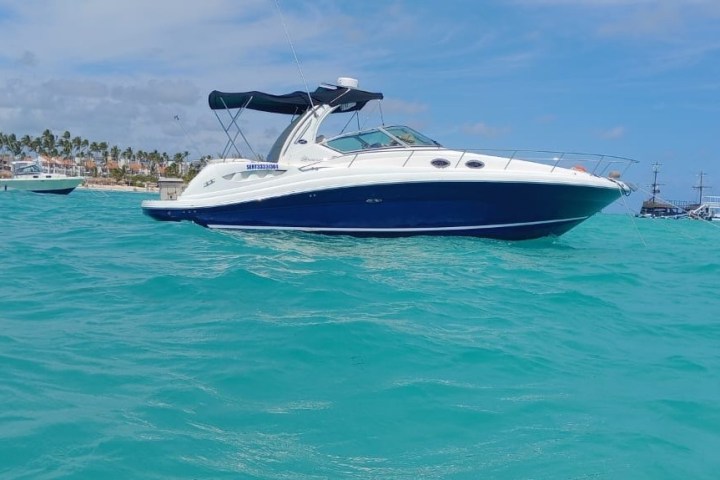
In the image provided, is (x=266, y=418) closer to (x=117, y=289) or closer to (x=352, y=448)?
(x=352, y=448)

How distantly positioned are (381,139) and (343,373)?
8396mm

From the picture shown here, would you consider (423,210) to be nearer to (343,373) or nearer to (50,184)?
(343,373)

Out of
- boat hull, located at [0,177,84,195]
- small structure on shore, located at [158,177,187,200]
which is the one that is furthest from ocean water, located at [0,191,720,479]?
boat hull, located at [0,177,84,195]

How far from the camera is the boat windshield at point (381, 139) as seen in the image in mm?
12391

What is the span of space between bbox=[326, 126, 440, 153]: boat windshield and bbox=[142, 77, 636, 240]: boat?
0.02 meters

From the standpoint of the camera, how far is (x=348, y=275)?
8.20 m

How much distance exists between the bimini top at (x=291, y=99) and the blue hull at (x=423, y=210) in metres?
2.30

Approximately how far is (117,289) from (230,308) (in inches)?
57.3

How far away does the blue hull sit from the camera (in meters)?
11.5

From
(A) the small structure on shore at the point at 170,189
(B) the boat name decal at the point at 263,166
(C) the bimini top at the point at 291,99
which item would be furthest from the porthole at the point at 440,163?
(A) the small structure on shore at the point at 170,189

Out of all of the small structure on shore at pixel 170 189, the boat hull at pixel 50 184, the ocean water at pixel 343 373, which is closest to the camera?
the ocean water at pixel 343 373

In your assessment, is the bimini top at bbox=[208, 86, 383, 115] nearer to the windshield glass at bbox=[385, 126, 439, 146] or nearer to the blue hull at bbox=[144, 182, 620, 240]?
the windshield glass at bbox=[385, 126, 439, 146]

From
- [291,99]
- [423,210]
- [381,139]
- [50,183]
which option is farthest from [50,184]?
[423,210]

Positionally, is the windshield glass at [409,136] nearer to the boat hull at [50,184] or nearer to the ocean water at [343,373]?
the ocean water at [343,373]
